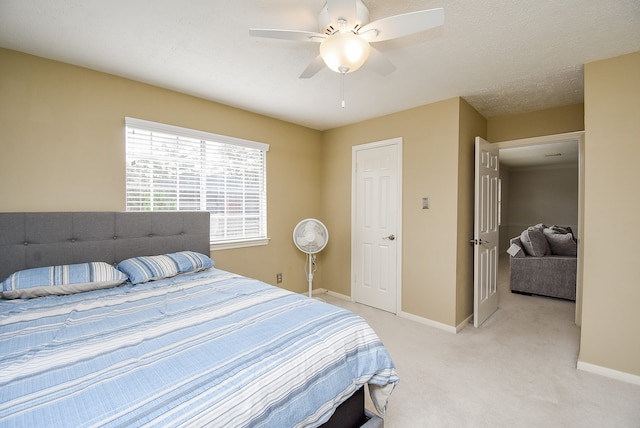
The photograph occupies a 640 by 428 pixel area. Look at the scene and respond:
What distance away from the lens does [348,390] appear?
4.31 ft

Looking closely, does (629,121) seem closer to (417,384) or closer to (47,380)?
(417,384)

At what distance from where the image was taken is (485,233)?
3.24 m

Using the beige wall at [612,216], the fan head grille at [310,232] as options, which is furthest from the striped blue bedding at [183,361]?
the beige wall at [612,216]

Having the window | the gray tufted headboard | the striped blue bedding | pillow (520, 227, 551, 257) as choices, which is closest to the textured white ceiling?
the window

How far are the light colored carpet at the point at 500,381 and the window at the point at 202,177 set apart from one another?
1.94 meters

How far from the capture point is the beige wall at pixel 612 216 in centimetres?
207

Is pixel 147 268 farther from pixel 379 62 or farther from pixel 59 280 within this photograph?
pixel 379 62

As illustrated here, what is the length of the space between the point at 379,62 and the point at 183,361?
1831 mm

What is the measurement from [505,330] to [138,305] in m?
3.35

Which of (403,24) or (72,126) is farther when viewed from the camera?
(72,126)

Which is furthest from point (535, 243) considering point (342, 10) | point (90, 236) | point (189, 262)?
point (90, 236)

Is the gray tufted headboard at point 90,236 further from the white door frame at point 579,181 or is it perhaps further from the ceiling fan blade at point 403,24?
the white door frame at point 579,181

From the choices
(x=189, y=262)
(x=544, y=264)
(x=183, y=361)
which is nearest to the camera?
(x=183, y=361)

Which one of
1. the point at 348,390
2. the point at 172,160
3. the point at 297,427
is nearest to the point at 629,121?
the point at 348,390
